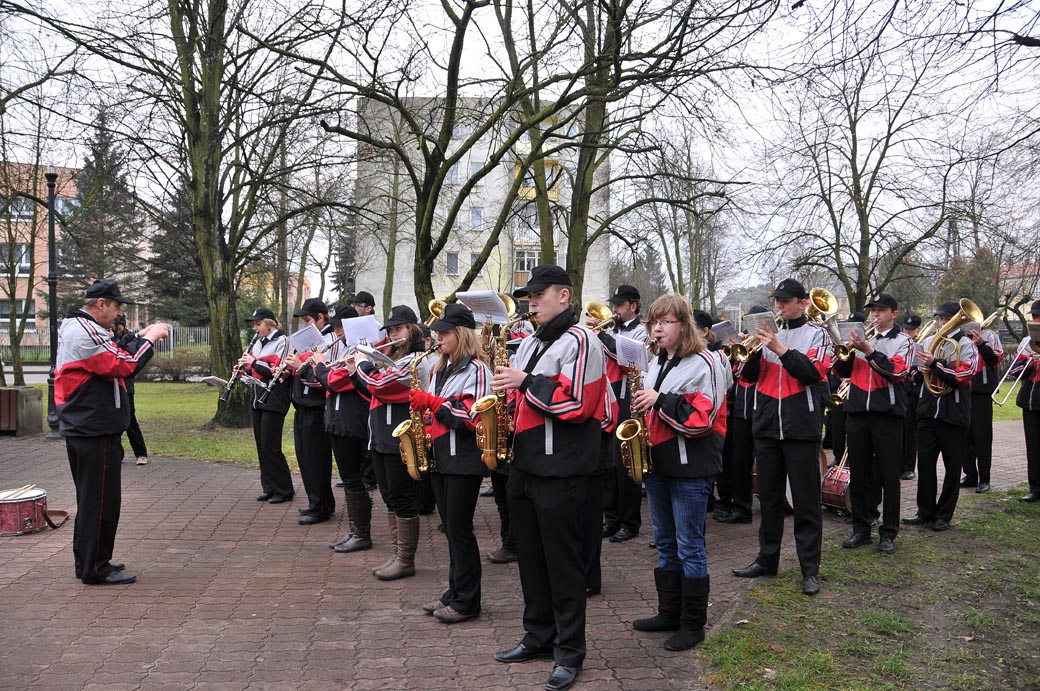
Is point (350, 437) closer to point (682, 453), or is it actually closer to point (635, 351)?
point (635, 351)

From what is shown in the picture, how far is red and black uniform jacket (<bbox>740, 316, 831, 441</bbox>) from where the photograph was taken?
5652 mm

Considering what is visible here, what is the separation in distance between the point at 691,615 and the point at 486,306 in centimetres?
238

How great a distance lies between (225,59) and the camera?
50.2 ft

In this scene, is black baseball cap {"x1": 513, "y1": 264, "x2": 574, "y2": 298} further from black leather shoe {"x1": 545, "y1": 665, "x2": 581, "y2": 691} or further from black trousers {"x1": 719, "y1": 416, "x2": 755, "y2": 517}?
black trousers {"x1": 719, "y1": 416, "x2": 755, "y2": 517}

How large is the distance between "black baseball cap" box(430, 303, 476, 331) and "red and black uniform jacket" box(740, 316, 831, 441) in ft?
7.37

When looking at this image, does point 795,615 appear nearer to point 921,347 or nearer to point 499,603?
point 499,603

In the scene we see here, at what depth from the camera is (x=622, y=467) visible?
728 cm

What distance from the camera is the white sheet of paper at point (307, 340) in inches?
310

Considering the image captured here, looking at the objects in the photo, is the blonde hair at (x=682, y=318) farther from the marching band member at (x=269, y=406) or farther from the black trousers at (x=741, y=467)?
the marching band member at (x=269, y=406)

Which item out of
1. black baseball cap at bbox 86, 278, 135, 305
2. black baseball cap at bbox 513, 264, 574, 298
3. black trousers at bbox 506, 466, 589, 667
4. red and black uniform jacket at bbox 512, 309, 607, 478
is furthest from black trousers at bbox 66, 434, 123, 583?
black baseball cap at bbox 513, 264, 574, 298

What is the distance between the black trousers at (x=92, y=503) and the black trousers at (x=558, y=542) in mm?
3607

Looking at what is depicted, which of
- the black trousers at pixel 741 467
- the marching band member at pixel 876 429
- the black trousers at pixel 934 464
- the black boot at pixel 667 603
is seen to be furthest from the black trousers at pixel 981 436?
the black boot at pixel 667 603

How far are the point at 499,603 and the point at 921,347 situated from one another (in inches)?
203

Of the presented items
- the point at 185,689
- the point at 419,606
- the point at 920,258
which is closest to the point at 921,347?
the point at 419,606
